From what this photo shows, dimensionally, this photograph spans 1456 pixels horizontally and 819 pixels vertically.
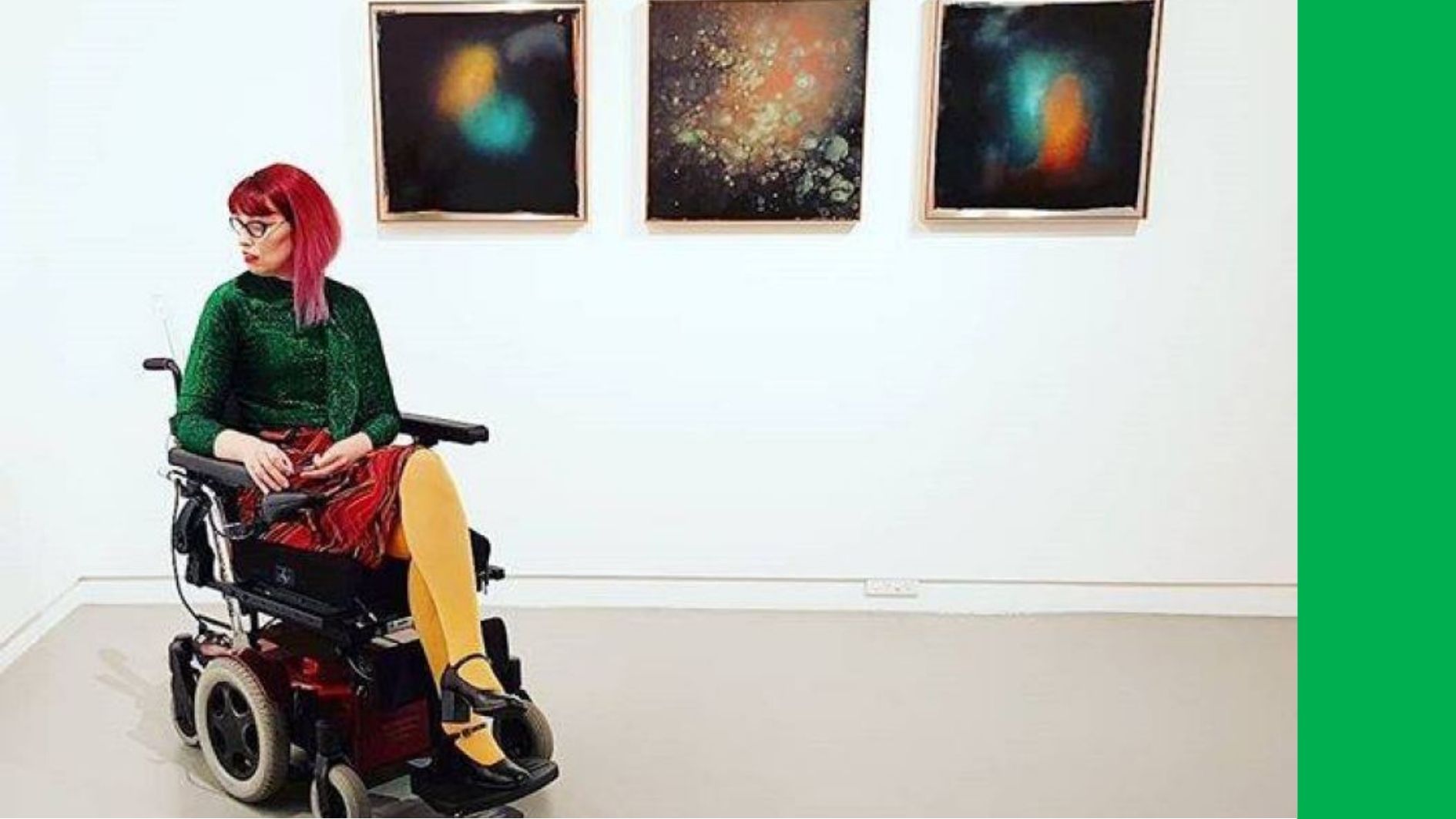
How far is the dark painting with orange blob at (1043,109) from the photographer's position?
3.08 metres

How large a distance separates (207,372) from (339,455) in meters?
0.29

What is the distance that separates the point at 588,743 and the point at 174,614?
1.37 metres

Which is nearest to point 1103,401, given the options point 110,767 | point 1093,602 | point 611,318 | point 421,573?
point 1093,602

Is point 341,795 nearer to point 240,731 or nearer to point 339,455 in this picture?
point 240,731

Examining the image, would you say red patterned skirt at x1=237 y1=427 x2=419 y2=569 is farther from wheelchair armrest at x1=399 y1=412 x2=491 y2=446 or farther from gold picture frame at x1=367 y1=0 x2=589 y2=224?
gold picture frame at x1=367 y1=0 x2=589 y2=224

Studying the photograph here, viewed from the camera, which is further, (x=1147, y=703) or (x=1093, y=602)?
(x=1093, y=602)

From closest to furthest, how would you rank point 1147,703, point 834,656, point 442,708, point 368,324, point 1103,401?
point 442,708 < point 368,324 < point 1147,703 < point 834,656 < point 1103,401

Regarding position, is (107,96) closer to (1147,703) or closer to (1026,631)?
(1026,631)

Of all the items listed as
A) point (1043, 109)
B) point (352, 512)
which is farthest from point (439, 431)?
point (1043, 109)

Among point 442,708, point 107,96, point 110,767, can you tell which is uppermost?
point 107,96

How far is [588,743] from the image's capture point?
2656 mm

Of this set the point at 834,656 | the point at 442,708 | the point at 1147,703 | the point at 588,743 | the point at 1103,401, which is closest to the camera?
the point at 442,708

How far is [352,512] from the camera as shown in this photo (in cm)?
230

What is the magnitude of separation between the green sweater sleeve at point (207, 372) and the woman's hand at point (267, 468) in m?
0.13
